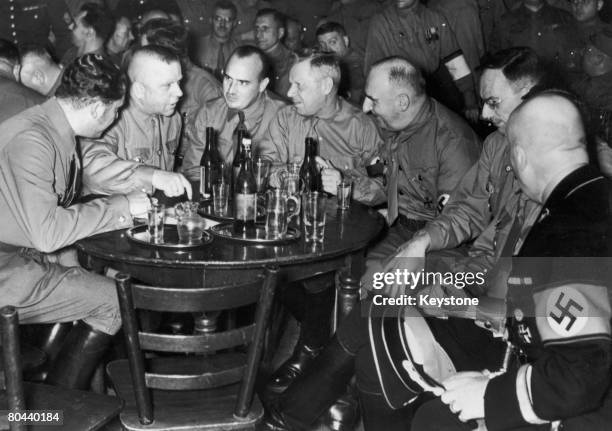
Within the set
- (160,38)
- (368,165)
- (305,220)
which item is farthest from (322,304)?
(160,38)

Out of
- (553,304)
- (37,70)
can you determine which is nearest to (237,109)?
(37,70)

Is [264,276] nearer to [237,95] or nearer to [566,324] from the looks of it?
[566,324]

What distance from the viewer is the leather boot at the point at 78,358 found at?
7.33 ft

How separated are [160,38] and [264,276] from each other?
127 inches

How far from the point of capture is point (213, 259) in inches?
83.7

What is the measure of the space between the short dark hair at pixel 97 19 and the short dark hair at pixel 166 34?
18.1 inches

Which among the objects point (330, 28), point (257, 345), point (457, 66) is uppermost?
point (330, 28)

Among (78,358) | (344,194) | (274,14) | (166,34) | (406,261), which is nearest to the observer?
(78,358)

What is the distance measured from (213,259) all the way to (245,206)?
41 cm

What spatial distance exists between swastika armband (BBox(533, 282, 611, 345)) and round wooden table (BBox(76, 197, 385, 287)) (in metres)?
0.89

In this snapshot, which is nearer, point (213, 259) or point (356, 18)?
point (213, 259)

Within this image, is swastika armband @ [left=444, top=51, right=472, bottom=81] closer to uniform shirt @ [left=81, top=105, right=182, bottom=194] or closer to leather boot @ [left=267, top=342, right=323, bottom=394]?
uniform shirt @ [left=81, top=105, right=182, bottom=194]

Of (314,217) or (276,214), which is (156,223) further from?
(314,217)

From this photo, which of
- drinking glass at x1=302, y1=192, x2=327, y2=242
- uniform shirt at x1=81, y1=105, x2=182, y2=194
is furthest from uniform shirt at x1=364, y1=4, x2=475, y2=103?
drinking glass at x1=302, y1=192, x2=327, y2=242
